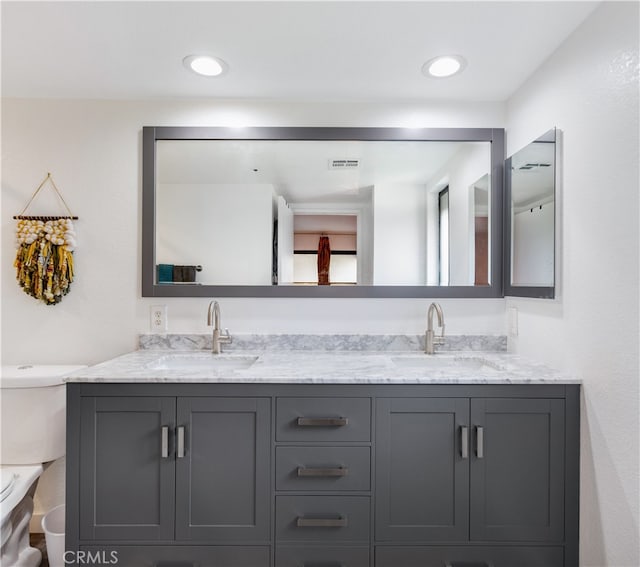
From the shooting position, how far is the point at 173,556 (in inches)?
60.5

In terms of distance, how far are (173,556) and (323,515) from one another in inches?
23.8

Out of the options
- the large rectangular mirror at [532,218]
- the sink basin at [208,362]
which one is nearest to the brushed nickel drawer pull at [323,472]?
the sink basin at [208,362]

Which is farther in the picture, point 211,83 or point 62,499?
point 62,499

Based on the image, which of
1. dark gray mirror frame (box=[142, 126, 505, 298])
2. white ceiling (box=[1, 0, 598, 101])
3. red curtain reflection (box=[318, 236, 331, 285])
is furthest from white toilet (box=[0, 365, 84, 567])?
white ceiling (box=[1, 0, 598, 101])

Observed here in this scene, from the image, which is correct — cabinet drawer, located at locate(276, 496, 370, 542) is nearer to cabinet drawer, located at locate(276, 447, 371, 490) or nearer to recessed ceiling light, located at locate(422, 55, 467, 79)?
cabinet drawer, located at locate(276, 447, 371, 490)

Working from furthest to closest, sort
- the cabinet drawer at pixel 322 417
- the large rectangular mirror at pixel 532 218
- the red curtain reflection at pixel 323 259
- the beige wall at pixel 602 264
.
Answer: the red curtain reflection at pixel 323 259, the large rectangular mirror at pixel 532 218, the cabinet drawer at pixel 322 417, the beige wall at pixel 602 264

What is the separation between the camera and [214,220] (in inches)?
83.0

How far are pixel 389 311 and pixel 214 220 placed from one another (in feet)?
3.45

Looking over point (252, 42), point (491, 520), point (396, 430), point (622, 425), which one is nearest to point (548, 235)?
point (622, 425)

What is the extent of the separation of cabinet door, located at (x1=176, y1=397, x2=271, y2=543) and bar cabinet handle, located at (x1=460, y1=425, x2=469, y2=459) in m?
0.74

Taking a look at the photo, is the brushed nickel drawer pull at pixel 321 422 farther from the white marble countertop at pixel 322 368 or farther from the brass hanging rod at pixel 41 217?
the brass hanging rod at pixel 41 217

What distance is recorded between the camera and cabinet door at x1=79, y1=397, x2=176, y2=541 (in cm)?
154

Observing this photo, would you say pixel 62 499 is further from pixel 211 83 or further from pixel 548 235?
pixel 548 235

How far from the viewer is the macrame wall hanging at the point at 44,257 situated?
6.62ft
